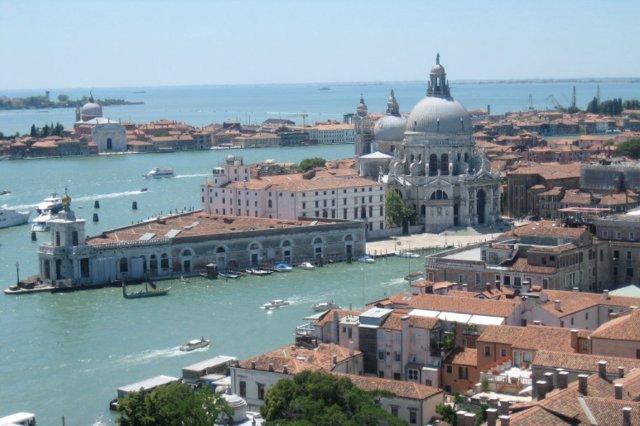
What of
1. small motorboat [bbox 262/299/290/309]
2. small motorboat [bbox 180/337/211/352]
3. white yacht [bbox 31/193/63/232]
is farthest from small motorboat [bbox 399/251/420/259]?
white yacht [bbox 31/193/63/232]

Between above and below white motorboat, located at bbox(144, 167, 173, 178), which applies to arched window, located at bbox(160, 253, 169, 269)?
above

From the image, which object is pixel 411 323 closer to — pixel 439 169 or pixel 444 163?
pixel 439 169

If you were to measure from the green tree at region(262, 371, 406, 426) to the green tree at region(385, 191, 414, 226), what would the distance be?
77.9ft

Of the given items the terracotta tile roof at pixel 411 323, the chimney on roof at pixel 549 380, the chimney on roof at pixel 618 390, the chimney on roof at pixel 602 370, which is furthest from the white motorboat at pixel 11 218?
the chimney on roof at pixel 618 390

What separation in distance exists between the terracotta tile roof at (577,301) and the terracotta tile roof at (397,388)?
4.02 meters

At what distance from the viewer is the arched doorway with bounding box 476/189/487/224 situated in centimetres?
3888

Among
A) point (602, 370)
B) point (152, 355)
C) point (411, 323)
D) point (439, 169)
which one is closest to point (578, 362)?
point (602, 370)

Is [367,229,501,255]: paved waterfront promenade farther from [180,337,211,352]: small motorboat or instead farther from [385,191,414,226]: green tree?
[180,337,211,352]: small motorboat

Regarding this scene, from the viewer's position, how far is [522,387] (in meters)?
13.8

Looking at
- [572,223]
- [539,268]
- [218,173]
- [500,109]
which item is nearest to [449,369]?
[539,268]

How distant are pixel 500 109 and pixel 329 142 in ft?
197

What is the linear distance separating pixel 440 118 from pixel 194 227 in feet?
36.5

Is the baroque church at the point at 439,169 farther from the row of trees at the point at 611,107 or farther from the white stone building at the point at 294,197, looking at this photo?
the row of trees at the point at 611,107

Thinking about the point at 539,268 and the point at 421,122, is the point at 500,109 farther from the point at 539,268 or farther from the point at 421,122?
the point at 539,268
